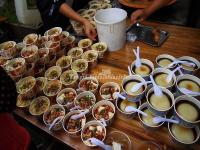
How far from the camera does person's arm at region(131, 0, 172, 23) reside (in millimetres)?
2029

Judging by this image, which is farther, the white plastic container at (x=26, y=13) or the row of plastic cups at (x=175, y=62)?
the white plastic container at (x=26, y=13)

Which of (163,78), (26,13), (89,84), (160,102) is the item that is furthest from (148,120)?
(26,13)

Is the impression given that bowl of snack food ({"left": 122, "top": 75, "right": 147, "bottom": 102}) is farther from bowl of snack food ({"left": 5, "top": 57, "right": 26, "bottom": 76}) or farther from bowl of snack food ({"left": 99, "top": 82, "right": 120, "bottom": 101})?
bowl of snack food ({"left": 5, "top": 57, "right": 26, "bottom": 76})

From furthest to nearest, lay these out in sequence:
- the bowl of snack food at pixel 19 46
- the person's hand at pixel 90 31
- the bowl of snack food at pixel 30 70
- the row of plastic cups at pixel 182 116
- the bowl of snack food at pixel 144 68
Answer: the bowl of snack food at pixel 19 46
the person's hand at pixel 90 31
the bowl of snack food at pixel 30 70
the bowl of snack food at pixel 144 68
the row of plastic cups at pixel 182 116

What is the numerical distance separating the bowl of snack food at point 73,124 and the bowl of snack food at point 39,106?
8.5 inches

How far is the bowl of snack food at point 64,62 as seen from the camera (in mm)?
1835

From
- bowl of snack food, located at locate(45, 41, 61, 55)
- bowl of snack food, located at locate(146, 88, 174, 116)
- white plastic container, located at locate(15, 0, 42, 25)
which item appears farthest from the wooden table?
white plastic container, located at locate(15, 0, 42, 25)

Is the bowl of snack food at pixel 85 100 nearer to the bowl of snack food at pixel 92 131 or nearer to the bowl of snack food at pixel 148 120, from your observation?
the bowl of snack food at pixel 92 131

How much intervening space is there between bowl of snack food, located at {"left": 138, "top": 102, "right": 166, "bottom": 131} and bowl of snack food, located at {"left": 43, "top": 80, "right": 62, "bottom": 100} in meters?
0.72

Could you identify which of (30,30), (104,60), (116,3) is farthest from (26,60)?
(30,30)

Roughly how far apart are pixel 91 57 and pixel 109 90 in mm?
436

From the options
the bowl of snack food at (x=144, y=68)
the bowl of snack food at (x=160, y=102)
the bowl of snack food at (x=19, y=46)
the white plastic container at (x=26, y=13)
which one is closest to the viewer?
the bowl of snack food at (x=160, y=102)

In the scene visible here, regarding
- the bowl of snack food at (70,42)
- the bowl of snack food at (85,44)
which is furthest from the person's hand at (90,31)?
the bowl of snack food at (70,42)

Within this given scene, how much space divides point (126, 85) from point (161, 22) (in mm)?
1009
